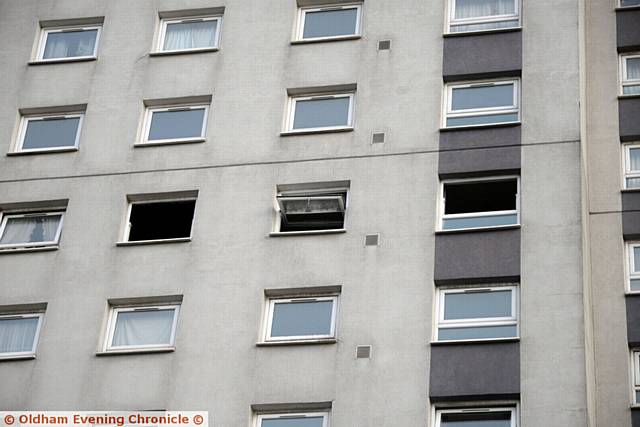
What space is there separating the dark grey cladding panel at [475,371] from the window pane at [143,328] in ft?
18.7

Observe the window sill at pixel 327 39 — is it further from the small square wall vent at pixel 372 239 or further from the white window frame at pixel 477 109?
the small square wall vent at pixel 372 239

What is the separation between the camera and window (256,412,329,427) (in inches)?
1019

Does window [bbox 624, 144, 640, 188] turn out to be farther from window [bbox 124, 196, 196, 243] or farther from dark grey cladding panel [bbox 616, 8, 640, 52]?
window [bbox 124, 196, 196, 243]

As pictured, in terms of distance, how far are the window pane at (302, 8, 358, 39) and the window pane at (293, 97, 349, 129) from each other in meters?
2.03

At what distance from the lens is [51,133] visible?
3203cm

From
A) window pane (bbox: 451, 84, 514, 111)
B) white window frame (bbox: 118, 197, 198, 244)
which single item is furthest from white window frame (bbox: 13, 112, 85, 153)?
window pane (bbox: 451, 84, 514, 111)

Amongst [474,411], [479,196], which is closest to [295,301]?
[474,411]

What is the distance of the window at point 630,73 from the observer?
3356cm

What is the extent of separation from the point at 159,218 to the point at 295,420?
20.8ft

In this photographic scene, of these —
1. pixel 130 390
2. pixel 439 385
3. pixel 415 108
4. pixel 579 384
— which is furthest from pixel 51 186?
pixel 579 384

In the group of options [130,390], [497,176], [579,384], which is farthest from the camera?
[497,176]

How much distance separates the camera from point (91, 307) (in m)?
28.2

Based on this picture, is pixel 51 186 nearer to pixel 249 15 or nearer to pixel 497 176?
pixel 249 15

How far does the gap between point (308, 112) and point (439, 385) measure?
8063 mm
